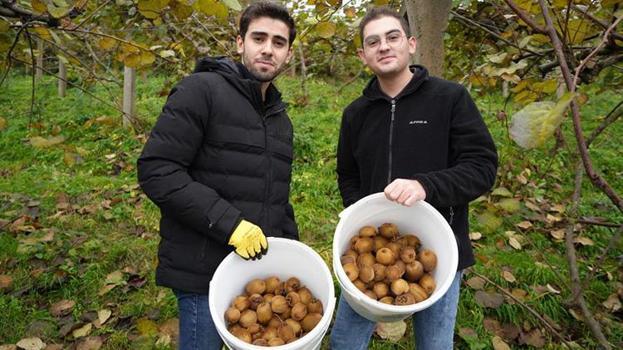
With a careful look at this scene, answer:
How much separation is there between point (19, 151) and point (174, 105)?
5.44 meters

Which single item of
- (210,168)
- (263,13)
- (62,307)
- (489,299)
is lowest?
(62,307)

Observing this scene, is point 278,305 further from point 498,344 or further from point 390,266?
point 498,344

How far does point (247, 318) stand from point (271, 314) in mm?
81

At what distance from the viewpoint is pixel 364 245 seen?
4.72 ft

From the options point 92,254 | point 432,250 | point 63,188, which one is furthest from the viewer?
point 63,188

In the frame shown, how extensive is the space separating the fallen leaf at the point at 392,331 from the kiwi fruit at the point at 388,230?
3.18 ft

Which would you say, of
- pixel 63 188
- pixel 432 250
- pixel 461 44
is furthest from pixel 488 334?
pixel 63 188

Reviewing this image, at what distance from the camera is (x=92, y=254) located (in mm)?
3053

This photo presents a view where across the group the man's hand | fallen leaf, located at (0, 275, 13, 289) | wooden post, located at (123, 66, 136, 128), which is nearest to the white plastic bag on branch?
the man's hand

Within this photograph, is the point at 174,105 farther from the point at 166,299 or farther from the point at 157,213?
the point at 157,213

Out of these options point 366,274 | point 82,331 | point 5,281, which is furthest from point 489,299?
point 5,281

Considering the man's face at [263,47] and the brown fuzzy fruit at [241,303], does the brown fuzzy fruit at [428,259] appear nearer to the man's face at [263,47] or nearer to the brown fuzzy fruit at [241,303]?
the brown fuzzy fruit at [241,303]

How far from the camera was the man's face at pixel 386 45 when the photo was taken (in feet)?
4.97

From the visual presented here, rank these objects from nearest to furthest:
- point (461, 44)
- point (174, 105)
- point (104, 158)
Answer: point (174, 105), point (461, 44), point (104, 158)
